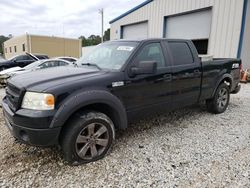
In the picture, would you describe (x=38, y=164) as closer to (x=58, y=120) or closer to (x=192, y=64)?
(x=58, y=120)

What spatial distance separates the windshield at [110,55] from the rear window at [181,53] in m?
0.89

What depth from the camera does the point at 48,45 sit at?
32625 millimetres

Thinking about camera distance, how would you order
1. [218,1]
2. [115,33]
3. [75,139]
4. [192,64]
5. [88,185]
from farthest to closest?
[115,33] → [218,1] → [192,64] → [75,139] → [88,185]

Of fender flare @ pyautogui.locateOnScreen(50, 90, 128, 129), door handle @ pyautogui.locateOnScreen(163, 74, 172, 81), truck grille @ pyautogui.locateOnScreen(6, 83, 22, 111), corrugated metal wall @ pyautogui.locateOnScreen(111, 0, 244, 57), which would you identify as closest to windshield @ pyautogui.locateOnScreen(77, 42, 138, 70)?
fender flare @ pyautogui.locateOnScreen(50, 90, 128, 129)

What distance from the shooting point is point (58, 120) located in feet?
8.18

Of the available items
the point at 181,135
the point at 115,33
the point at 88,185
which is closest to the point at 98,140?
the point at 88,185

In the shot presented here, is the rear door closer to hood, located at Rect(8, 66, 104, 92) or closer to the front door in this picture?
the front door

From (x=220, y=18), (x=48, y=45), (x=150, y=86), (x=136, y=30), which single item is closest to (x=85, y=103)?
(x=150, y=86)

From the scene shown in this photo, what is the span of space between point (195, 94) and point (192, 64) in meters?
0.63

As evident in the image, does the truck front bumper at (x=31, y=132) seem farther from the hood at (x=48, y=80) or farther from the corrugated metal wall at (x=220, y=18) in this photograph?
the corrugated metal wall at (x=220, y=18)

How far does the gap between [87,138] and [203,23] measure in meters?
11.2

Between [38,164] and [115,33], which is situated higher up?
[115,33]

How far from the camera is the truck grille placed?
8.59 ft

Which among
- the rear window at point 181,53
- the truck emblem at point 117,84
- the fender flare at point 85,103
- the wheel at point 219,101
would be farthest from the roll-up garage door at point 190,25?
Answer: the fender flare at point 85,103
